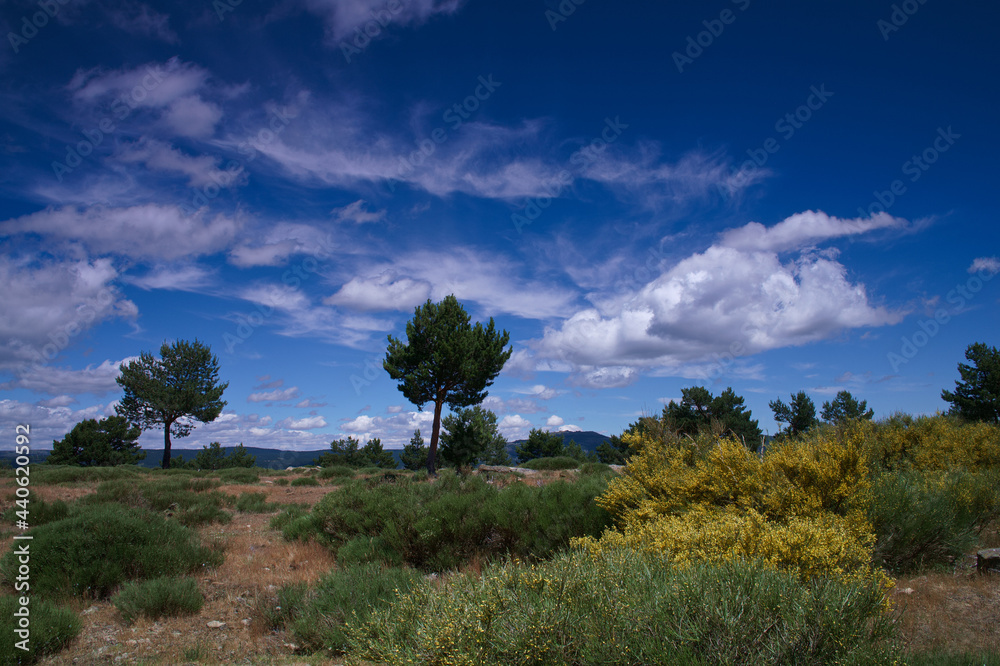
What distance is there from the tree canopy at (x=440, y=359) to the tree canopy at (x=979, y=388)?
34.2 m

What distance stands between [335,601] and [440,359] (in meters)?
23.4

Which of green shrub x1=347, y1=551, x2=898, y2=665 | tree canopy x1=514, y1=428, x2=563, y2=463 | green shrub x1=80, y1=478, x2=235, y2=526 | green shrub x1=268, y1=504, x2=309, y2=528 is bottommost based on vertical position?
tree canopy x1=514, y1=428, x2=563, y2=463

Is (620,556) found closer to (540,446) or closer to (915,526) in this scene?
(915,526)

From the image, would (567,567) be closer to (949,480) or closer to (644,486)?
(644,486)

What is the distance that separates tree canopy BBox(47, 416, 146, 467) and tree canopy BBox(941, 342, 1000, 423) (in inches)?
2613

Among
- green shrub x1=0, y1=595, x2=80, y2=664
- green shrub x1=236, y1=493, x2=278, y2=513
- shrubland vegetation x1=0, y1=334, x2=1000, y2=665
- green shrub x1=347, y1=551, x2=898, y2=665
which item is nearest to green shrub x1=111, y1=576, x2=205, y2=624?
shrubland vegetation x1=0, y1=334, x2=1000, y2=665

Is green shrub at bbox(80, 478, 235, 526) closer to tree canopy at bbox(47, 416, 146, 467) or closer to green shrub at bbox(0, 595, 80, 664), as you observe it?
green shrub at bbox(0, 595, 80, 664)

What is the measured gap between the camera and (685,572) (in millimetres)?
3400

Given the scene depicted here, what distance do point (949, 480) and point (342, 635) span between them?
33.3ft

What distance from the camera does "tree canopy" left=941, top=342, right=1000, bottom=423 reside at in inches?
1393

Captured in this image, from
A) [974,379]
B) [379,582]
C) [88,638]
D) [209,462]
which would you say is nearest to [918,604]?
[379,582]

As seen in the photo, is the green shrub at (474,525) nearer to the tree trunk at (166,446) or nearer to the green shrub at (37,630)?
the green shrub at (37,630)

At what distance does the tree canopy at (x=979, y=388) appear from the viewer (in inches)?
1393

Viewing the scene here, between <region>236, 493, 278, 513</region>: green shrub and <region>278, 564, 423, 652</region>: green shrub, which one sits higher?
<region>278, 564, 423, 652</region>: green shrub
